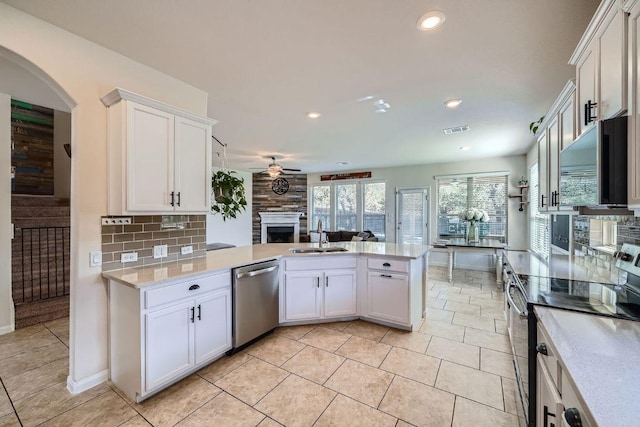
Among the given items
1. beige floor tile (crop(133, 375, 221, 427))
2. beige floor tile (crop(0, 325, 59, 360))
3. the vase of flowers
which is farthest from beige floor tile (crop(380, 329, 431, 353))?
beige floor tile (crop(0, 325, 59, 360))

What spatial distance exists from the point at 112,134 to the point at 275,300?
2175 mm

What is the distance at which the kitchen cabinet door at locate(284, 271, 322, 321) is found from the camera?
10.4 ft

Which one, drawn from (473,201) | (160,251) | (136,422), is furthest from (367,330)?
(473,201)

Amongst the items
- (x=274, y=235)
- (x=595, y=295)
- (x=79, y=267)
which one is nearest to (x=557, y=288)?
(x=595, y=295)

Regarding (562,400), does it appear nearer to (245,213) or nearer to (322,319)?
(322,319)

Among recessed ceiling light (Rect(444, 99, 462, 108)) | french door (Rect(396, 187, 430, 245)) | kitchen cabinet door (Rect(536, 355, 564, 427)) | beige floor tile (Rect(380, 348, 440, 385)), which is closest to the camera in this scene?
kitchen cabinet door (Rect(536, 355, 564, 427))

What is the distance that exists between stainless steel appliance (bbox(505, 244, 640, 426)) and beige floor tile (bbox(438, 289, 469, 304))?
2368mm

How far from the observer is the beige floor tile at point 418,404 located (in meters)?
1.81

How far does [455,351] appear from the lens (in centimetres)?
269

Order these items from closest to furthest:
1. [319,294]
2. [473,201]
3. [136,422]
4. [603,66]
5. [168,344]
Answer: [603,66] → [136,422] → [168,344] → [319,294] → [473,201]

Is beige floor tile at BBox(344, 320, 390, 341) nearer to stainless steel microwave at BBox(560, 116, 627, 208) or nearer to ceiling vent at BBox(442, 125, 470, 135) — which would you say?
stainless steel microwave at BBox(560, 116, 627, 208)

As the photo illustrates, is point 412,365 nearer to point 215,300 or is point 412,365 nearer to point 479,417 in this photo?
point 479,417

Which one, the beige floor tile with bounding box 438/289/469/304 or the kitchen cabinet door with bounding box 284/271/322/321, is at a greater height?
the kitchen cabinet door with bounding box 284/271/322/321

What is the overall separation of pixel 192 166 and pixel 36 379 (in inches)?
85.4
